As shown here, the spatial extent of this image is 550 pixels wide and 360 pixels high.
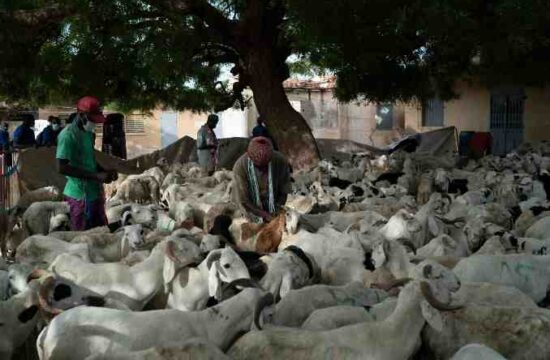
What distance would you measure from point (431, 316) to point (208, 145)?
997cm

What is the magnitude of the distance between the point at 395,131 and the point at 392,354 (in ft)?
69.7

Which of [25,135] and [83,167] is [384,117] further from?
[83,167]

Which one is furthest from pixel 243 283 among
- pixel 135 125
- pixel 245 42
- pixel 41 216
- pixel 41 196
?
pixel 135 125

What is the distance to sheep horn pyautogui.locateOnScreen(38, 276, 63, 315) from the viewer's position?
404 centimetres

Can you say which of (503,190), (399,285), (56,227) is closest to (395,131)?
(503,190)

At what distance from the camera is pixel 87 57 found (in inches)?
540

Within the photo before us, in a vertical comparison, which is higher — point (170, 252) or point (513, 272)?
point (170, 252)

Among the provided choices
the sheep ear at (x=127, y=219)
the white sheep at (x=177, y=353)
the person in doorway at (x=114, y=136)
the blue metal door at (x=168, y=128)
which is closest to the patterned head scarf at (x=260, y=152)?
the sheep ear at (x=127, y=219)

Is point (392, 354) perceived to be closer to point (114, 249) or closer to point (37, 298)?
point (37, 298)

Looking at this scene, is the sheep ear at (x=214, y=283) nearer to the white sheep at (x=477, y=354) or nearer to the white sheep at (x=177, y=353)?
the white sheep at (x=177, y=353)

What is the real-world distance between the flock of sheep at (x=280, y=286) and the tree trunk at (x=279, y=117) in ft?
17.9

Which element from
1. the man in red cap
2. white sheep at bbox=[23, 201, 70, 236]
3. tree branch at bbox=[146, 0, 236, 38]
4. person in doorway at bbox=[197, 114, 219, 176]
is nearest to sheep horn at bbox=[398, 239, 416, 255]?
the man in red cap

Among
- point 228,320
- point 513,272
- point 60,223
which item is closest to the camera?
point 228,320

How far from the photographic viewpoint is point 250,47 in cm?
1351
